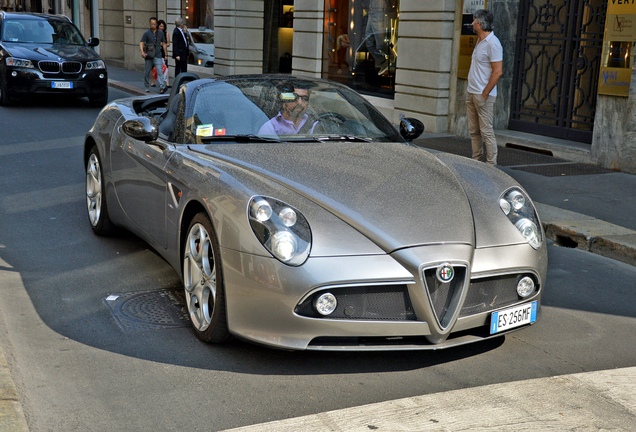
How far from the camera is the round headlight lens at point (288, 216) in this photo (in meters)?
3.55

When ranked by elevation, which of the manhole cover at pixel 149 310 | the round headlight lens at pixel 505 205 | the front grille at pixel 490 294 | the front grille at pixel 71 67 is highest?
the front grille at pixel 71 67

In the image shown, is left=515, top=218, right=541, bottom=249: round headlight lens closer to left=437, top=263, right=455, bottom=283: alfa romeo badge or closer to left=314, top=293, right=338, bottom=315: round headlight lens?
left=437, top=263, right=455, bottom=283: alfa romeo badge

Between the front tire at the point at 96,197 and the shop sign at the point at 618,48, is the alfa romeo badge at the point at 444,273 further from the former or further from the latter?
the shop sign at the point at 618,48

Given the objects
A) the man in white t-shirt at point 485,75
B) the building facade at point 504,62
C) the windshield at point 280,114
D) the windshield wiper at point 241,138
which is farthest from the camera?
the building facade at point 504,62

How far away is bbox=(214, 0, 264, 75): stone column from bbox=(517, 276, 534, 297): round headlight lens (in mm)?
18383

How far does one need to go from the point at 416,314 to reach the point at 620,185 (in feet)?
20.1

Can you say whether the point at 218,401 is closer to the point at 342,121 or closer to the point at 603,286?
the point at 342,121

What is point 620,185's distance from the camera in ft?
28.5

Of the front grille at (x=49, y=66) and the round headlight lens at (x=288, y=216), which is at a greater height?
the front grille at (x=49, y=66)

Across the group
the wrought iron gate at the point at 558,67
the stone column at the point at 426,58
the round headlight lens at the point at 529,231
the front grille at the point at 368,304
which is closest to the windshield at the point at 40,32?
the stone column at the point at 426,58

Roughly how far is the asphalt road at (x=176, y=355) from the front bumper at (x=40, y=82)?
9.94m

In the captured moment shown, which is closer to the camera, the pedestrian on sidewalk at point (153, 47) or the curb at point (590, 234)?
the curb at point (590, 234)

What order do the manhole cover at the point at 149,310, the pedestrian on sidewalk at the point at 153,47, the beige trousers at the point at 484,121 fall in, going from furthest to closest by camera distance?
1. the pedestrian on sidewalk at the point at 153,47
2. the beige trousers at the point at 484,121
3. the manhole cover at the point at 149,310

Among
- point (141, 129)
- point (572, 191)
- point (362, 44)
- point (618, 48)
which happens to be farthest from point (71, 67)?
point (141, 129)
